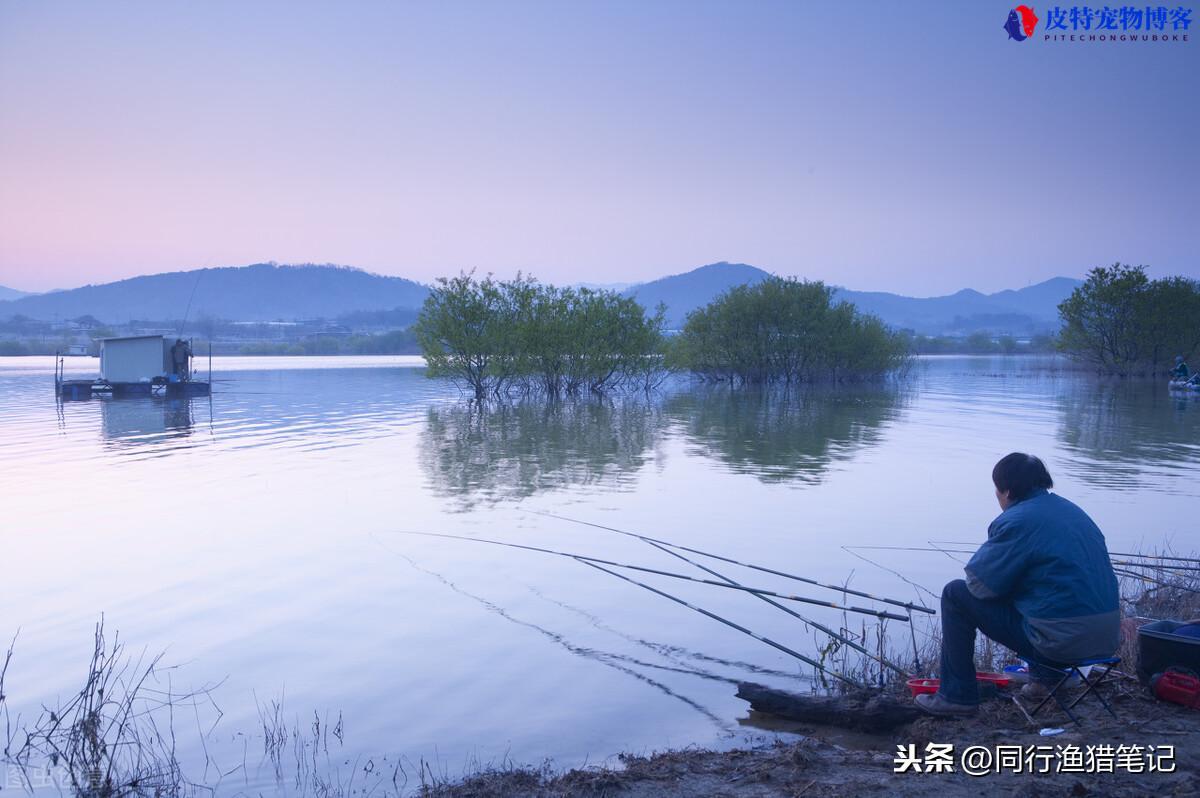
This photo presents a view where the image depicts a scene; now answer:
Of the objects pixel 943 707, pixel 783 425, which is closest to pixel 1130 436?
pixel 783 425

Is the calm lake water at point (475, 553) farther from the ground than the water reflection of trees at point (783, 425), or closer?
closer

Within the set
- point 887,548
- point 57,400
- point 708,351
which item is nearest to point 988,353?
point 708,351

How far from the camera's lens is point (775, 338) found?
59.1m

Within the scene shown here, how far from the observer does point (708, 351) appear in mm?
59938

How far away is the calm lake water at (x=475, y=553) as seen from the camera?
7.09 meters

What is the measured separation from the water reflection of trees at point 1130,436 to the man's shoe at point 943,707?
13.8 meters

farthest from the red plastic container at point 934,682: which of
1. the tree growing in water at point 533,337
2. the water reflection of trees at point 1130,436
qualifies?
the tree growing in water at point 533,337

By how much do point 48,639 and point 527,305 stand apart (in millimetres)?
40238

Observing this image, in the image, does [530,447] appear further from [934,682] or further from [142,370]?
[142,370]

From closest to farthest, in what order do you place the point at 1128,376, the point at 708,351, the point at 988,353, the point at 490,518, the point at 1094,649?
the point at 1094,649 → the point at 490,518 → the point at 708,351 → the point at 1128,376 → the point at 988,353

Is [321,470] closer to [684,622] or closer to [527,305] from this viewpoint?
[684,622]

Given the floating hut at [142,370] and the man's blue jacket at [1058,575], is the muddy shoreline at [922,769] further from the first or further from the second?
the floating hut at [142,370]

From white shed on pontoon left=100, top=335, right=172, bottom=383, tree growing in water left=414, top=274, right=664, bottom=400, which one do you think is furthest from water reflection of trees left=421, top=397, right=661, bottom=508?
white shed on pontoon left=100, top=335, right=172, bottom=383

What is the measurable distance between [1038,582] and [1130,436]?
25.4 meters
